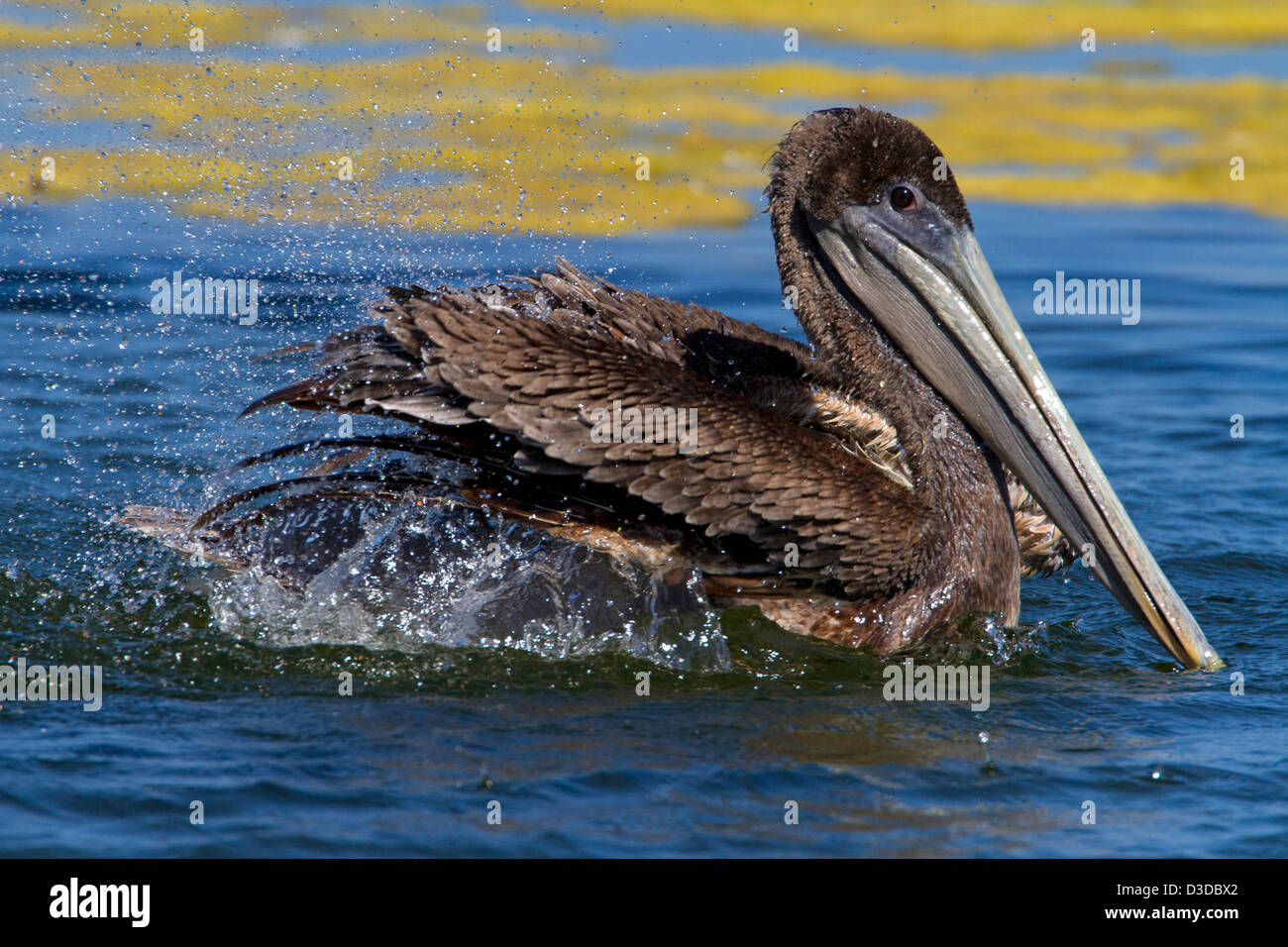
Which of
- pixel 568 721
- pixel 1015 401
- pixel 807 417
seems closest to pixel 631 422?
pixel 807 417

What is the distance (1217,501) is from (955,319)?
10.5 feet

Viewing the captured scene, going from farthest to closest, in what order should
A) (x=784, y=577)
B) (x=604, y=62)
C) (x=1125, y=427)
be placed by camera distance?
(x=604, y=62) < (x=1125, y=427) < (x=784, y=577)

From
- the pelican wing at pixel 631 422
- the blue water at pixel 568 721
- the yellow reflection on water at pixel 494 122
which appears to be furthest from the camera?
the yellow reflection on water at pixel 494 122

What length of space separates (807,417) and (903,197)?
3.16 feet

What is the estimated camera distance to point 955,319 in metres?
6.15

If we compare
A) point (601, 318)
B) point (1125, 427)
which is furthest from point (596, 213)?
point (601, 318)

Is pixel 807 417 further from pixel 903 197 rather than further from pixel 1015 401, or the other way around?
pixel 903 197

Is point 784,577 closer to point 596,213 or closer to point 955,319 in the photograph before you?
point 955,319

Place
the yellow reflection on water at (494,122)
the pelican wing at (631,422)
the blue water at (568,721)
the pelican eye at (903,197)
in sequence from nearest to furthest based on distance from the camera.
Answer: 1. the blue water at (568,721)
2. the pelican wing at (631,422)
3. the pelican eye at (903,197)
4. the yellow reflection on water at (494,122)

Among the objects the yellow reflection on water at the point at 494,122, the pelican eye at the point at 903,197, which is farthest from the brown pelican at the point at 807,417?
the yellow reflection on water at the point at 494,122

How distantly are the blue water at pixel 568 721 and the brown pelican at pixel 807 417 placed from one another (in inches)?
14.3

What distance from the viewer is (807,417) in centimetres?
611

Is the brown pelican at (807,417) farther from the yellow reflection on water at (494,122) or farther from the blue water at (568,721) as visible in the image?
the yellow reflection on water at (494,122)

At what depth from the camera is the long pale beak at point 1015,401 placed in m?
6.10
